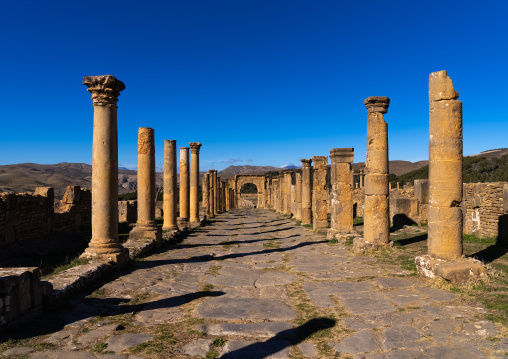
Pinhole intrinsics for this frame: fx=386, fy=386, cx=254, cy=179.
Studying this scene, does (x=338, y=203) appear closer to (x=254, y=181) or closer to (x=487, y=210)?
(x=487, y=210)

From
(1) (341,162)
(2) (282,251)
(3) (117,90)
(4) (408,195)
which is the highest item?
(3) (117,90)

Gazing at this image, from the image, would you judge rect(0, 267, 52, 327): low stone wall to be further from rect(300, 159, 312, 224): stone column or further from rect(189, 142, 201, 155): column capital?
rect(300, 159, 312, 224): stone column

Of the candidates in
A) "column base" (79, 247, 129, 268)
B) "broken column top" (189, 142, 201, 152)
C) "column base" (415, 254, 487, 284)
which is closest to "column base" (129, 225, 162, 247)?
"column base" (79, 247, 129, 268)

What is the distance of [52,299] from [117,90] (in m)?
4.92

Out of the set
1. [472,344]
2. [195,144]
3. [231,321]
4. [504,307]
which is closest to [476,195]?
[504,307]

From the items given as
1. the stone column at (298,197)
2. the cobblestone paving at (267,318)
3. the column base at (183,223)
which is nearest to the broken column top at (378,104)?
the cobblestone paving at (267,318)

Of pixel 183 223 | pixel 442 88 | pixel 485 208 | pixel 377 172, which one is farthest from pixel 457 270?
pixel 183 223

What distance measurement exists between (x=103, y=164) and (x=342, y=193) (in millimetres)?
8225

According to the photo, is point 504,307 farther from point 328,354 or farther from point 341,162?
point 341,162

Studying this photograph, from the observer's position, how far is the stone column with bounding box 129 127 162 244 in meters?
11.6

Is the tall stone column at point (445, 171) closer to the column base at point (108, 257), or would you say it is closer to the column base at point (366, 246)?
the column base at point (366, 246)

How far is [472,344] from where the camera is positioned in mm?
4070

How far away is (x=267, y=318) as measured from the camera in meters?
5.14

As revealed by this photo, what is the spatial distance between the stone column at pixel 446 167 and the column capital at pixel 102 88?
21.8 ft
